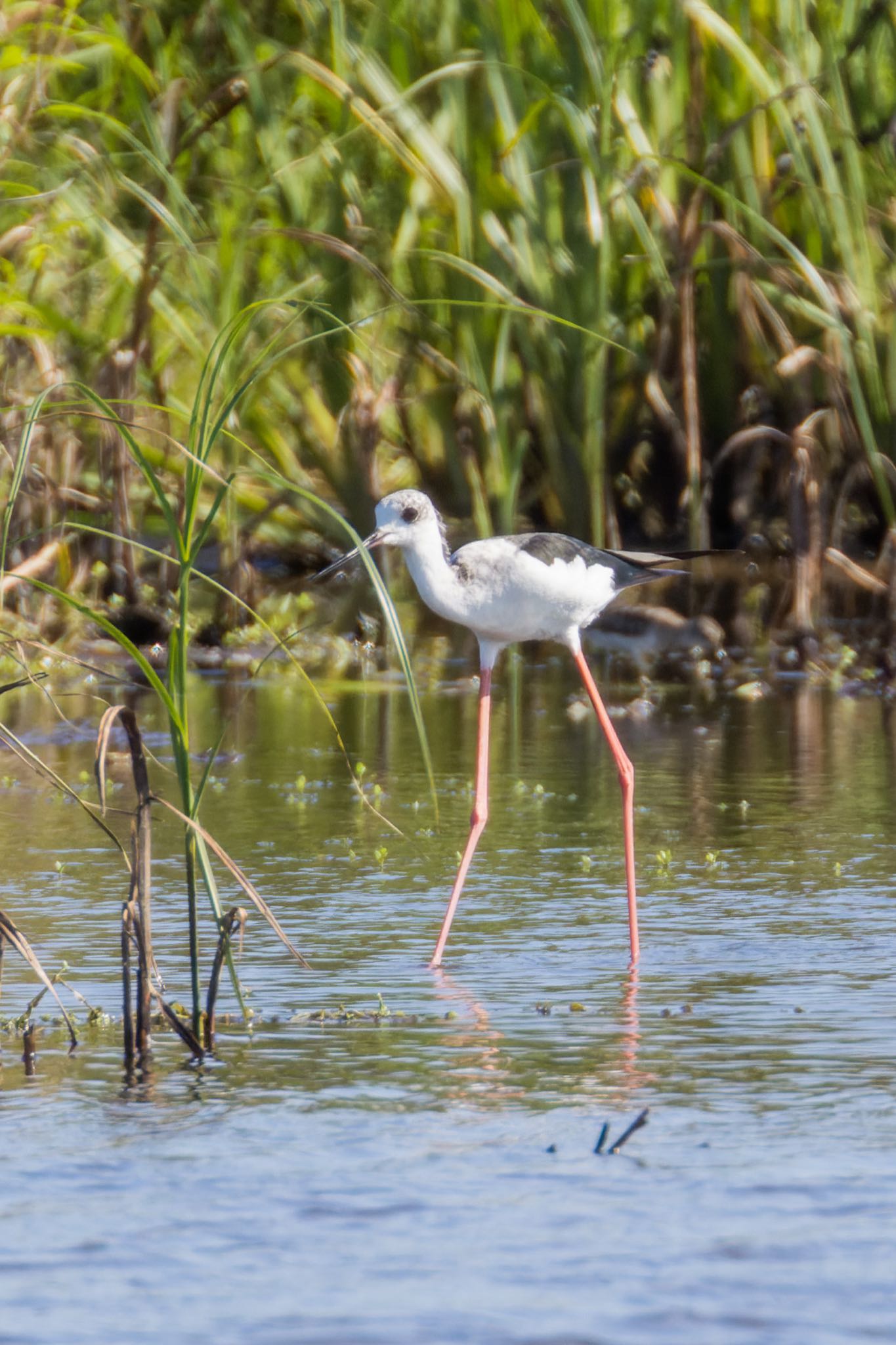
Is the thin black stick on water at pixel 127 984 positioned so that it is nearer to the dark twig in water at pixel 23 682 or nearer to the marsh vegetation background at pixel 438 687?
the marsh vegetation background at pixel 438 687

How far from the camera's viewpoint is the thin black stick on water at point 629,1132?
3709 mm

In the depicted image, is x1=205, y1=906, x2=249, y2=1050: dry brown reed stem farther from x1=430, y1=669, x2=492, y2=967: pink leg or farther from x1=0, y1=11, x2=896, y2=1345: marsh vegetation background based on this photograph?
x1=430, y1=669, x2=492, y2=967: pink leg

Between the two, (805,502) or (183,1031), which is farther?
(805,502)

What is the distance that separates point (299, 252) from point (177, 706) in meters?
7.98

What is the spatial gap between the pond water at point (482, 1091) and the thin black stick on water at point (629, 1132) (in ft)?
0.12

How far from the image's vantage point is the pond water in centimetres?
326

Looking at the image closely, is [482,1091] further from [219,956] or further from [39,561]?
[39,561]

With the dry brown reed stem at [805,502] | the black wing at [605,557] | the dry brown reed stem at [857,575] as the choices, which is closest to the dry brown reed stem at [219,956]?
the black wing at [605,557]

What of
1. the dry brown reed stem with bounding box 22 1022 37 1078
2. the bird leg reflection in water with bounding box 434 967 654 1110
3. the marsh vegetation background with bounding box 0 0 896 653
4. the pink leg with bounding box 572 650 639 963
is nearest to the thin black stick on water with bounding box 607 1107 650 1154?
the bird leg reflection in water with bounding box 434 967 654 1110

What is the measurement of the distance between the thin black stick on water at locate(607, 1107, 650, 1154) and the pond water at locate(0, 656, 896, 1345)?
1.4 inches

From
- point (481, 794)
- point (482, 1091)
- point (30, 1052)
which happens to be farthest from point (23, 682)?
point (481, 794)

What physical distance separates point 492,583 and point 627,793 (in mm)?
900

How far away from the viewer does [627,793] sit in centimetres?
685

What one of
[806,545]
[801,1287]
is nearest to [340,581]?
[806,545]
